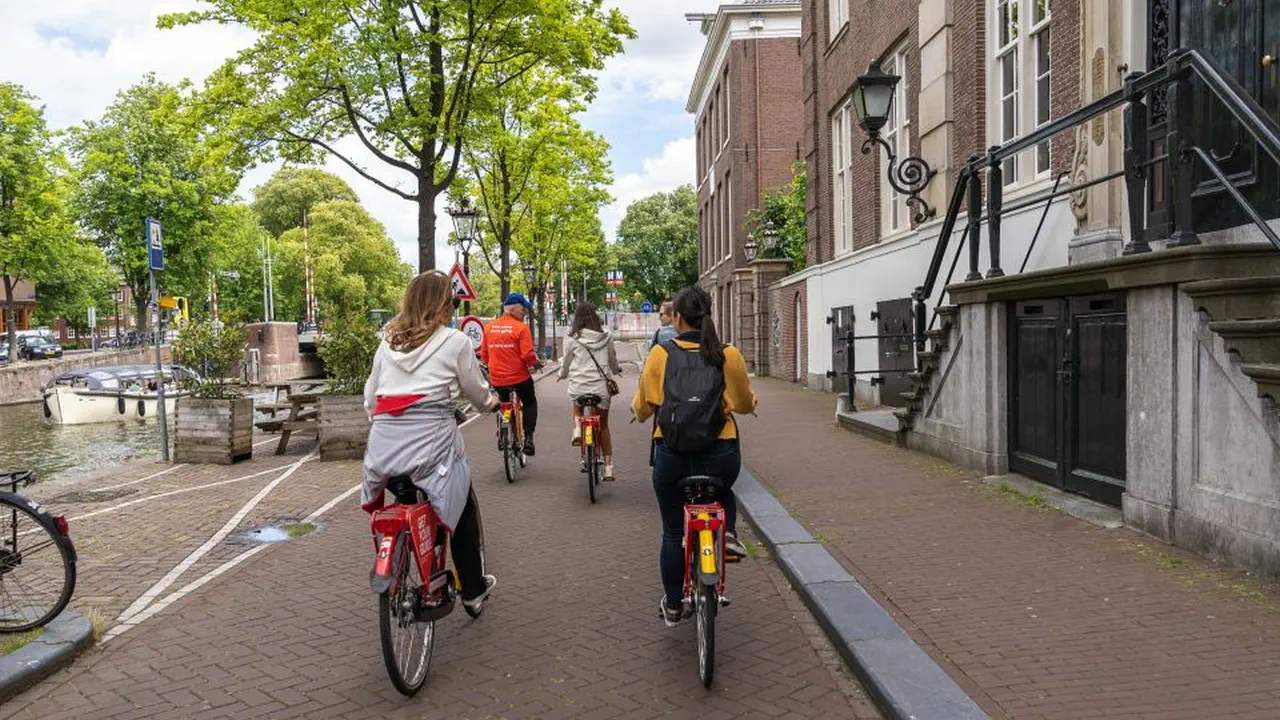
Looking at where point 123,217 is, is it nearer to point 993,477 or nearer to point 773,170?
point 773,170

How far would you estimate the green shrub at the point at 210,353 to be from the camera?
11.3 m

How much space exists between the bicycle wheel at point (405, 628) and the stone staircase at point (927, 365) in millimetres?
6285

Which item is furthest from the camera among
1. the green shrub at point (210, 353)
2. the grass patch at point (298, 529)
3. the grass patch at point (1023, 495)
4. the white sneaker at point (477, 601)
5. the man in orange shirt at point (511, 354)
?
the green shrub at point (210, 353)

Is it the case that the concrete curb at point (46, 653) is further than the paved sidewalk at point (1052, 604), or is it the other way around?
the concrete curb at point (46, 653)

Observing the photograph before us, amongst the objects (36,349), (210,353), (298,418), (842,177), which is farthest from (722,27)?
(36,349)

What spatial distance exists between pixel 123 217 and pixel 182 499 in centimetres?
4127

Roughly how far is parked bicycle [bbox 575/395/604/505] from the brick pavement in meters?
0.71

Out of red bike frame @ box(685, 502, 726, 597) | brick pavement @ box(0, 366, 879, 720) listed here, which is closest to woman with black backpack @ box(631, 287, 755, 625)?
red bike frame @ box(685, 502, 726, 597)

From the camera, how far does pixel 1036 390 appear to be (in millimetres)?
7453

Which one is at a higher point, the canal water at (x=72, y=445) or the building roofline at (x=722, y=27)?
the building roofline at (x=722, y=27)

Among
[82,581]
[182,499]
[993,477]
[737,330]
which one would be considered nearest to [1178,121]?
[993,477]

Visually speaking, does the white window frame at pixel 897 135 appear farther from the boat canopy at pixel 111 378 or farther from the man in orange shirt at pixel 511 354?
the boat canopy at pixel 111 378

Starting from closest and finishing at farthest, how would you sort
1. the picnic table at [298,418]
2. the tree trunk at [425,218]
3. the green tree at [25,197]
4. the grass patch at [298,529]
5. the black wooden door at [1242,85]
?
the black wooden door at [1242,85] < the grass patch at [298,529] < the picnic table at [298,418] < the tree trunk at [425,218] < the green tree at [25,197]

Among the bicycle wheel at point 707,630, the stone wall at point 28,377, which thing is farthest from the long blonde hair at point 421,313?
the stone wall at point 28,377
